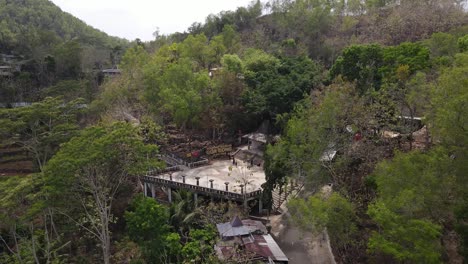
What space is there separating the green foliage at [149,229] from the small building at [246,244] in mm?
3264

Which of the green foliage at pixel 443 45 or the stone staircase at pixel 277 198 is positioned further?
the green foliage at pixel 443 45

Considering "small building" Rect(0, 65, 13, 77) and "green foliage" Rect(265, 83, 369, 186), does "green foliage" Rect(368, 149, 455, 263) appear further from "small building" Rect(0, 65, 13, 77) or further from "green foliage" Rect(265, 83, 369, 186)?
"small building" Rect(0, 65, 13, 77)

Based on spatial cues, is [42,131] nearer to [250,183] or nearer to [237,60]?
[250,183]

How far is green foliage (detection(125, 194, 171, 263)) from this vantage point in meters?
21.5

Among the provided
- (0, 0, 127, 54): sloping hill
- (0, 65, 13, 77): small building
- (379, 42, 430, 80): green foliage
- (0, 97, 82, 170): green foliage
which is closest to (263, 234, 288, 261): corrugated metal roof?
(379, 42, 430, 80): green foliage

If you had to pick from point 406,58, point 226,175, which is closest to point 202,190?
point 226,175

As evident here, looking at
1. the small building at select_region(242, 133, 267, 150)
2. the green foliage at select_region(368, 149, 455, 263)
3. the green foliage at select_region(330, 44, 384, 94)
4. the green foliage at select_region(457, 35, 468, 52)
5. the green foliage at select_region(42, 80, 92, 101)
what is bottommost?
the small building at select_region(242, 133, 267, 150)

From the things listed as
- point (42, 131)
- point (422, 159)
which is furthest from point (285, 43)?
point (422, 159)

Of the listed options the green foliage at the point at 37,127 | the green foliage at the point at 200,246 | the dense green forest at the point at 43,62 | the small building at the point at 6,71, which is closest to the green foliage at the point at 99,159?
the green foliage at the point at 200,246

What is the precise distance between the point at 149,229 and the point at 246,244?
5.72 metres

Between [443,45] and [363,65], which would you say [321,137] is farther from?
[443,45]

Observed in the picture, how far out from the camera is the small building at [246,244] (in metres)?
19.8

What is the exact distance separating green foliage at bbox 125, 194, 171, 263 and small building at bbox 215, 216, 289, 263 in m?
3.26

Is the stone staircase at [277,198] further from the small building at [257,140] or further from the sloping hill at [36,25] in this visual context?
the sloping hill at [36,25]
